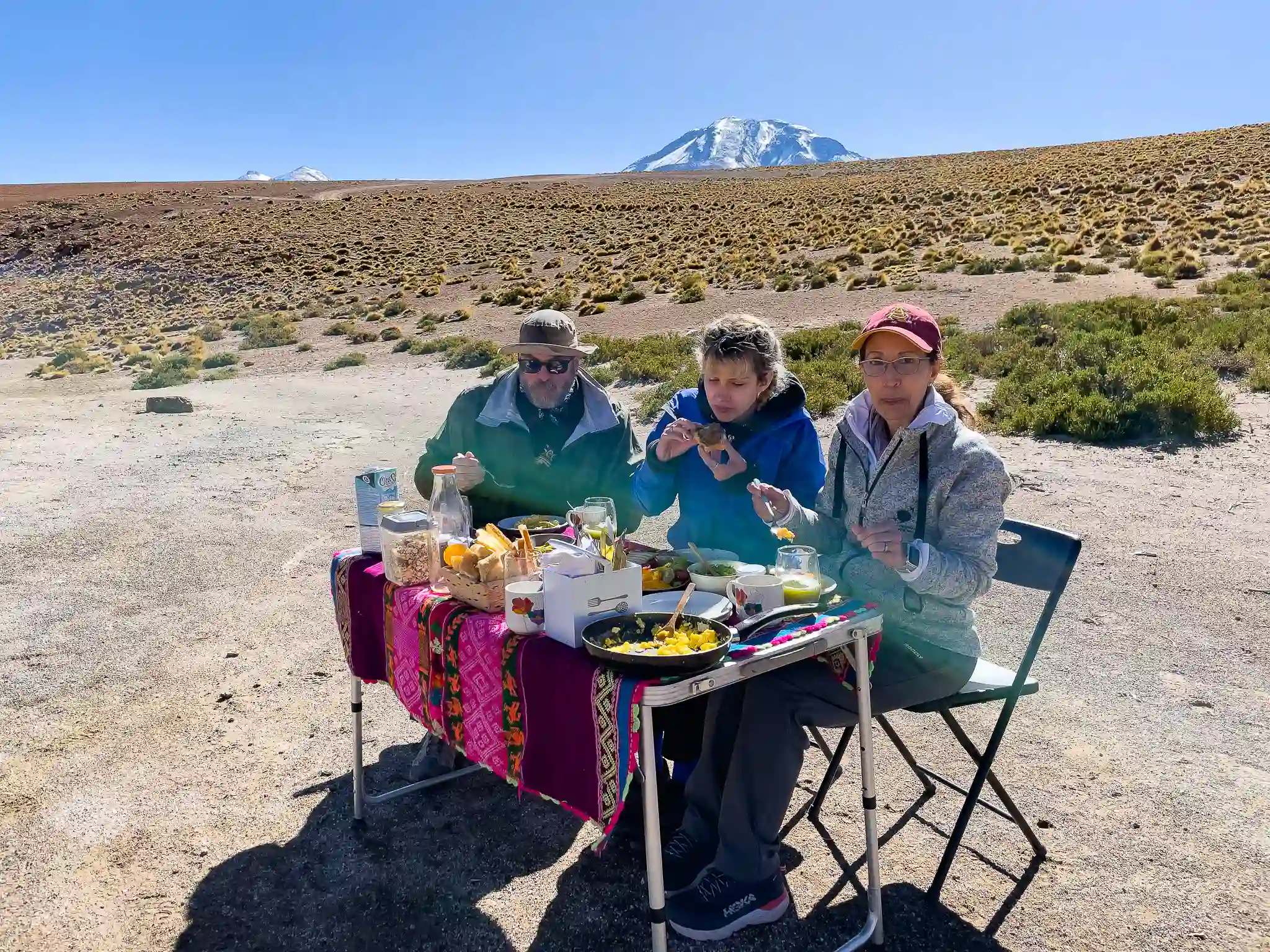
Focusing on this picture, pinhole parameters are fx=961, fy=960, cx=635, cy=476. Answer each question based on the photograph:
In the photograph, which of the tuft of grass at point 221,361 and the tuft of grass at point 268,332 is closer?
the tuft of grass at point 221,361

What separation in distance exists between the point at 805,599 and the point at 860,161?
74.5 m

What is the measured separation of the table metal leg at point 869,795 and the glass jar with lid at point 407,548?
4.23ft

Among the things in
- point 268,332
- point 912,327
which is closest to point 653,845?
point 912,327

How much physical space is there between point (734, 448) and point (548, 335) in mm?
887

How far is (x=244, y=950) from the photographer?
275 centimetres

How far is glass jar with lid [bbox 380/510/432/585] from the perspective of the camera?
9.39 ft

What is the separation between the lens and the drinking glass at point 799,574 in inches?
101

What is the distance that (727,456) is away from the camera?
3416mm

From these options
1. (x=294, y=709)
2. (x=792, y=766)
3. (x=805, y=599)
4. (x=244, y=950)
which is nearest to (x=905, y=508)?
(x=805, y=599)

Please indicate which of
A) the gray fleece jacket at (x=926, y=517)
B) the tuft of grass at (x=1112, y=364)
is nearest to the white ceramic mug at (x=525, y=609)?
the gray fleece jacket at (x=926, y=517)

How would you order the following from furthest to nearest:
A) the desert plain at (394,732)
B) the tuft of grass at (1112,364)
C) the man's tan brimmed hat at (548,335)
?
the tuft of grass at (1112,364) → the man's tan brimmed hat at (548,335) → the desert plain at (394,732)

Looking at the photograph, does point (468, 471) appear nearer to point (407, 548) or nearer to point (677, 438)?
point (407, 548)

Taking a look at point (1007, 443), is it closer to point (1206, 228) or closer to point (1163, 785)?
point (1163, 785)

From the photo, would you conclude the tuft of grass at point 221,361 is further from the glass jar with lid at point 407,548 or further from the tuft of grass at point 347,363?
the glass jar with lid at point 407,548
